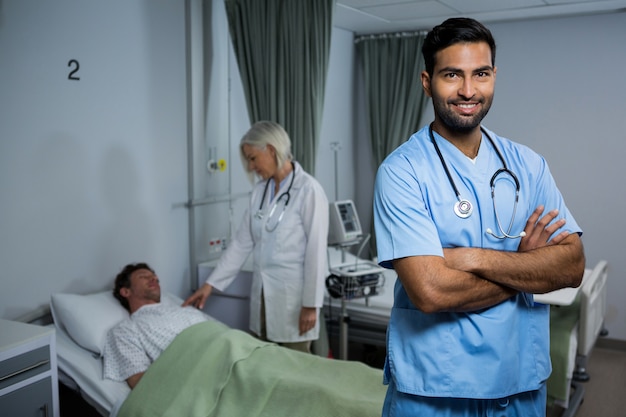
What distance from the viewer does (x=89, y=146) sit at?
2.94 metres

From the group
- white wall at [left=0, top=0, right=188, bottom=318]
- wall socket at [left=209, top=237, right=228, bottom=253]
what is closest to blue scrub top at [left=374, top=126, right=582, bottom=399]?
white wall at [left=0, top=0, right=188, bottom=318]

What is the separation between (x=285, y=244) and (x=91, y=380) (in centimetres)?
94

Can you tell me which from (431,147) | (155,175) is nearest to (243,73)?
(155,175)

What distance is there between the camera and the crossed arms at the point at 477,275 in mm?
1263

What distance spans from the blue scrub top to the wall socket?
7.81 feet

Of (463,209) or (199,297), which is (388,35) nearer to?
(199,297)

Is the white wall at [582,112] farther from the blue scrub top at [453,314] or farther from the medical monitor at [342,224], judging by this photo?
the blue scrub top at [453,314]

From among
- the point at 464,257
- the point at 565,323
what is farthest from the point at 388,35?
the point at 464,257

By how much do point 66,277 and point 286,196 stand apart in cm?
104

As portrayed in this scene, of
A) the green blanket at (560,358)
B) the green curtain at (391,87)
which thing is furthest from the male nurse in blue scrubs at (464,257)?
the green curtain at (391,87)

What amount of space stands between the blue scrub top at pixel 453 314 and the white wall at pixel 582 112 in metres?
3.08

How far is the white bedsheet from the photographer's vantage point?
94.8 inches

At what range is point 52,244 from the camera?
2.78 meters

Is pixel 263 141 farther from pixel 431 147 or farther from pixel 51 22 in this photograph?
pixel 431 147
